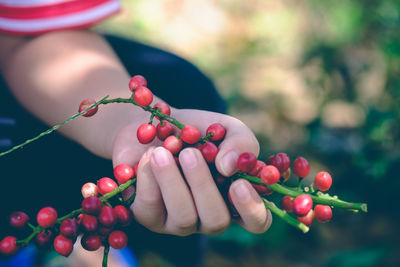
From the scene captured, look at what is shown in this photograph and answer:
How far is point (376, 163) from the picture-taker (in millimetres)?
1600

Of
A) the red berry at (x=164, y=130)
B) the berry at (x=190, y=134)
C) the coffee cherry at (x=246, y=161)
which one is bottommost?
the coffee cherry at (x=246, y=161)

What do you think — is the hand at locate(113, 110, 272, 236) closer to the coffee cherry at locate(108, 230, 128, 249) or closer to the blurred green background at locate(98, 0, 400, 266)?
the coffee cherry at locate(108, 230, 128, 249)

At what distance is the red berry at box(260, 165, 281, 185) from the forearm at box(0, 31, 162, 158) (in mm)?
369

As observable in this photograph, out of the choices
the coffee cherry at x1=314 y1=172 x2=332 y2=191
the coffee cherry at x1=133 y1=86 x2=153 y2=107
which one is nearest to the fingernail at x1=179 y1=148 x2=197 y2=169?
the coffee cherry at x1=133 y1=86 x2=153 y2=107

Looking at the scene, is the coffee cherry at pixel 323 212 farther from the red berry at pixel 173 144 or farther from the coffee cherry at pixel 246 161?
the red berry at pixel 173 144

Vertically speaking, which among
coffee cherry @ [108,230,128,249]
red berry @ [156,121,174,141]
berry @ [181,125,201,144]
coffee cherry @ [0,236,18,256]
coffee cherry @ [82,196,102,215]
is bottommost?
coffee cherry @ [0,236,18,256]

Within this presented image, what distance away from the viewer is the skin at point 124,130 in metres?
0.72

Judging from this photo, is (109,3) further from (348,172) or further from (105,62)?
(348,172)

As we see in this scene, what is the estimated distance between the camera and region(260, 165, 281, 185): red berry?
66 centimetres

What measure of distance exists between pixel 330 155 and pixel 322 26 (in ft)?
3.41

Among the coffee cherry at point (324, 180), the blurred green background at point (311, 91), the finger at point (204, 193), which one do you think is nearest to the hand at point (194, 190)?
the finger at point (204, 193)

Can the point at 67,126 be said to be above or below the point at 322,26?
below

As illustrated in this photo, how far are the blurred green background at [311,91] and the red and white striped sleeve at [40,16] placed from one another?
3.03 ft

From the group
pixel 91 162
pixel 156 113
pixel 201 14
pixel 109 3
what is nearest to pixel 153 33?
pixel 201 14
